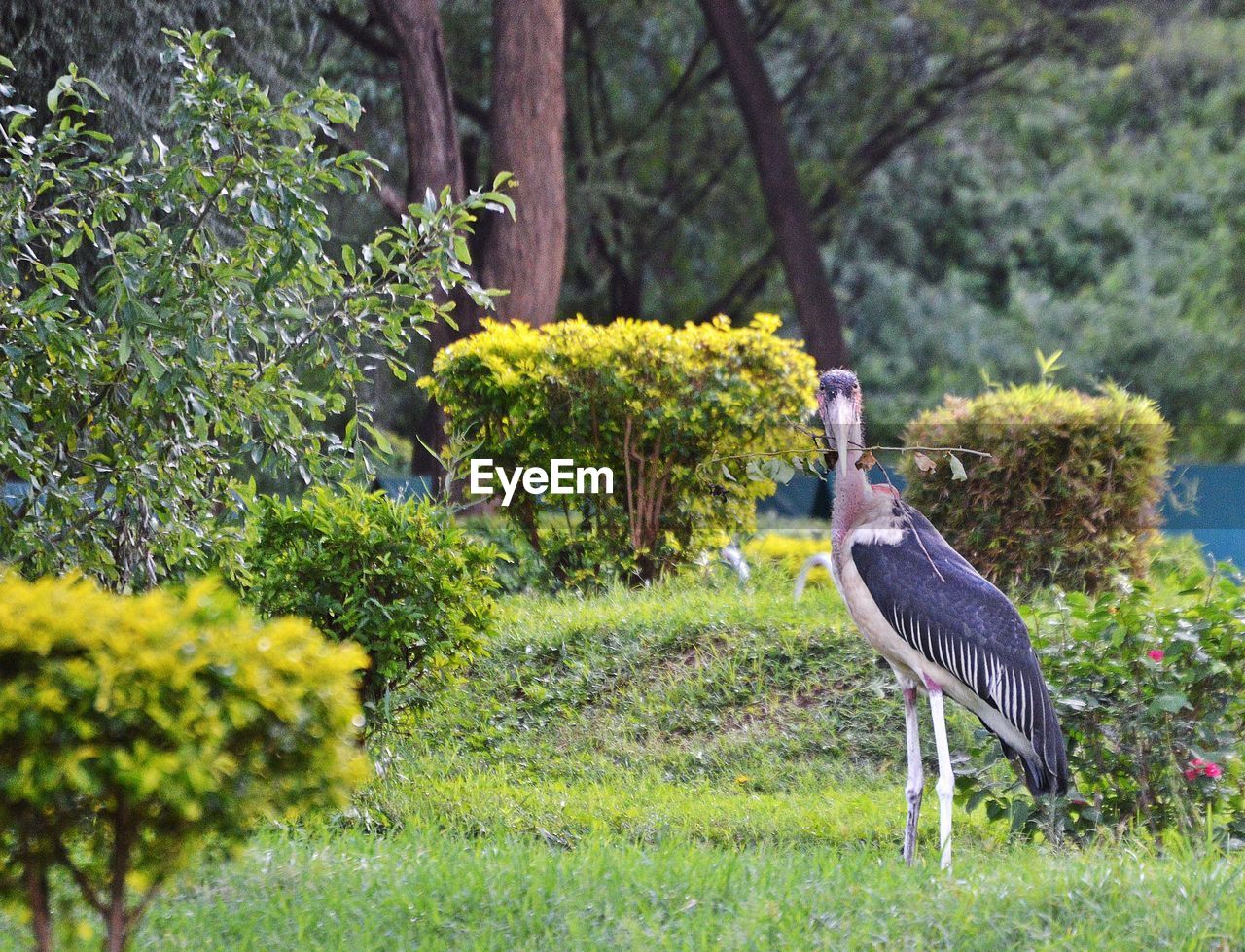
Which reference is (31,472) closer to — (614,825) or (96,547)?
(96,547)

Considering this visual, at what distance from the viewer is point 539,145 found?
42.9 ft

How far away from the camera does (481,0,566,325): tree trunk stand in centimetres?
1291

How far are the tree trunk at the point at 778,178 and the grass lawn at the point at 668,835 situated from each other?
326 inches

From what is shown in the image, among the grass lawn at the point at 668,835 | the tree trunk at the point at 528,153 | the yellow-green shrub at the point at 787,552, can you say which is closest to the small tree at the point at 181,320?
the grass lawn at the point at 668,835

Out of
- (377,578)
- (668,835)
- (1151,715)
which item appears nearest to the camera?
(1151,715)

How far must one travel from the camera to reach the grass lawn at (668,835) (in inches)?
143

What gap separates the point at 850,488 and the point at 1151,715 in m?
1.25

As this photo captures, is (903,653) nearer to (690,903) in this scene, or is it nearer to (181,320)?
(690,903)

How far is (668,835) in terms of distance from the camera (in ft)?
17.3

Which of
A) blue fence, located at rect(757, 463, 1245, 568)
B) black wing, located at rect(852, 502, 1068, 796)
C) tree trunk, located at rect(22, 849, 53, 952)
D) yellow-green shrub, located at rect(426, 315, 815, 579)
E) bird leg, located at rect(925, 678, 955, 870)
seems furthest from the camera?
blue fence, located at rect(757, 463, 1245, 568)

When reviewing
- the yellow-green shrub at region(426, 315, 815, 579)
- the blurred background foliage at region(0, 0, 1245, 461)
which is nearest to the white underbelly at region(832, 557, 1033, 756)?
the yellow-green shrub at region(426, 315, 815, 579)

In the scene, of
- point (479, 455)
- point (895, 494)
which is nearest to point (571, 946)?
point (895, 494)

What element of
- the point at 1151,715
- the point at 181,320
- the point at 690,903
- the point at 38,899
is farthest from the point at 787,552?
the point at 38,899

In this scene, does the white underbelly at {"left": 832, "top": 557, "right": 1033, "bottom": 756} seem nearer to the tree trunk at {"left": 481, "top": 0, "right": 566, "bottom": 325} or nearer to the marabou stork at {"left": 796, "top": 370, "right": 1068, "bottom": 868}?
the marabou stork at {"left": 796, "top": 370, "right": 1068, "bottom": 868}
